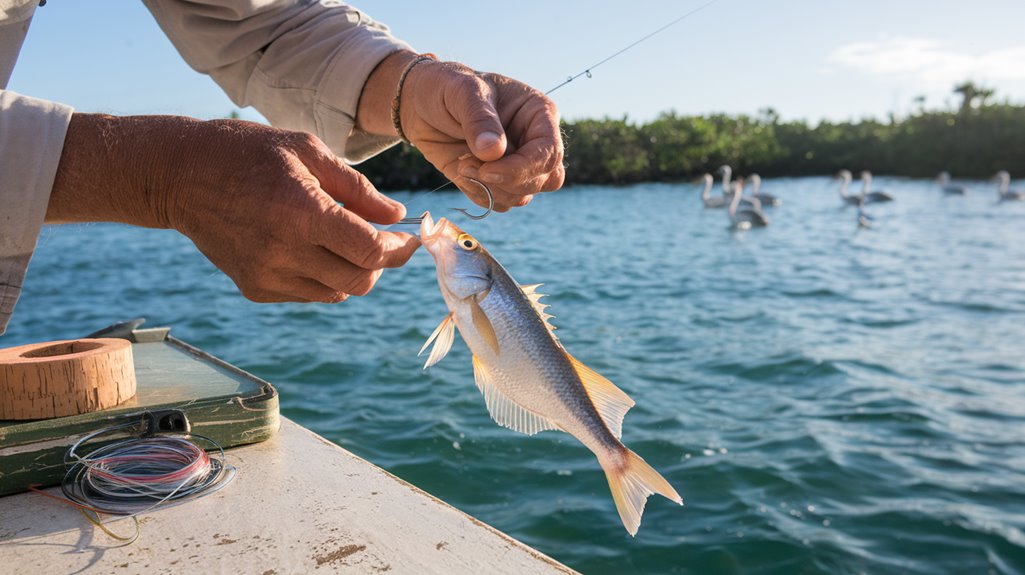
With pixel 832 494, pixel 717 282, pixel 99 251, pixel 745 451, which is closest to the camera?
pixel 832 494

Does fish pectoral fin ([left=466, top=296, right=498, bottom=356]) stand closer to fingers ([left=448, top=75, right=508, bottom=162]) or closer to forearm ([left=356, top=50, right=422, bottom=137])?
fingers ([left=448, top=75, right=508, bottom=162])

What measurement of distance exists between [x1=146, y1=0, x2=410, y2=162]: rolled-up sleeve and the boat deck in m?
1.48

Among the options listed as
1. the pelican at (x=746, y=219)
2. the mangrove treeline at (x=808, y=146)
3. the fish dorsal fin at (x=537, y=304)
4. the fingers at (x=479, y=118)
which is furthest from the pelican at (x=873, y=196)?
the fish dorsal fin at (x=537, y=304)

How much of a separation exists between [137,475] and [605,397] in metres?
1.72

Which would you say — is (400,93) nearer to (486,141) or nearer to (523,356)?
(486,141)

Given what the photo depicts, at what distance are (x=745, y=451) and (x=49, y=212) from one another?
219 inches

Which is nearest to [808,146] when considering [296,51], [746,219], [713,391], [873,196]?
[873,196]

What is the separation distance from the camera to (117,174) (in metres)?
1.95

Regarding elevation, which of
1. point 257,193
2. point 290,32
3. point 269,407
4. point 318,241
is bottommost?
point 269,407

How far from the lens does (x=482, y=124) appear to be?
242 cm

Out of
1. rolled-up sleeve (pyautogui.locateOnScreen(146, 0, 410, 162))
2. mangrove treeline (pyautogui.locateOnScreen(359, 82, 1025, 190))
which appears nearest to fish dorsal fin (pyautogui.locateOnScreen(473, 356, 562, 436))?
rolled-up sleeve (pyautogui.locateOnScreen(146, 0, 410, 162))

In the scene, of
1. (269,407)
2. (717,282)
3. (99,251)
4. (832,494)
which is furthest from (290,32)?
(99,251)

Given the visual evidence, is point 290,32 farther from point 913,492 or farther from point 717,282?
point 717,282

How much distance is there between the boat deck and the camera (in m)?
2.32
